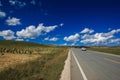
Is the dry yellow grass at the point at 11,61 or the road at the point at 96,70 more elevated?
the dry yellow grass at the point at 11,61

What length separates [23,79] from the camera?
1038 centimetres

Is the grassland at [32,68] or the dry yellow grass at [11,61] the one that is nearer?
the grassland at [32,68]

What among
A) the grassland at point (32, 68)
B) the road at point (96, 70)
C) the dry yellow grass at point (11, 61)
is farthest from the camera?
the dry yellow grass at point (11, 61)

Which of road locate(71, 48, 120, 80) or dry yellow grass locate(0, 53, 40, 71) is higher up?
dry yellow grass locate(0, 53, 40, 71)

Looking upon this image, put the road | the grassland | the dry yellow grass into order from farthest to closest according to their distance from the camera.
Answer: the dry yellow grass, the grassland, the road

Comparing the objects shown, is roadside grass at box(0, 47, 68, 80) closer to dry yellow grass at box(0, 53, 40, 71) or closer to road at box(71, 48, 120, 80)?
road at box(71, 48, 120, 80)

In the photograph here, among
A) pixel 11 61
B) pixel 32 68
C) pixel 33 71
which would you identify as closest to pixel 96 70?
pixel 33 71

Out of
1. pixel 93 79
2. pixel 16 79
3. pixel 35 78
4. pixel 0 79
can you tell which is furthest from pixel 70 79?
pixel 0 79

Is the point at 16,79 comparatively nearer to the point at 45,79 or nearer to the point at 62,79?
the point at 45,79

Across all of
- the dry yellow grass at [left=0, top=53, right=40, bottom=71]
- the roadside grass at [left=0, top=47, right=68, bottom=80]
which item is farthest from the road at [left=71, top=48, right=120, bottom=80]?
the dry yellow grass at [left=0, top=53, right=40, bottom=71]

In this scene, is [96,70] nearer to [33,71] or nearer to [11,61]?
[33,71]

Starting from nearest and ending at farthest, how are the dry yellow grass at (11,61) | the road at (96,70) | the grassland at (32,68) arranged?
the road at (96,70) < the grassland at (32,68) < the dry yellow grass at (11,61)

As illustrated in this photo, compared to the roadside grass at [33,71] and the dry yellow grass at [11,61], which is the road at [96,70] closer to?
the roadside grass at [33,71]

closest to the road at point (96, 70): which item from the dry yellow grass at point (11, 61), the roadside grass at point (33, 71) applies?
the roadside grass at point (33, 71)
